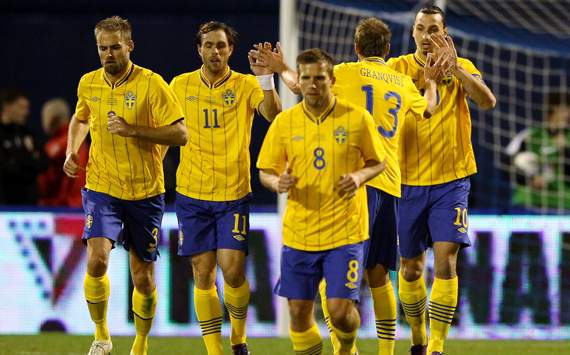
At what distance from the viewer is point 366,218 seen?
7.06 meters

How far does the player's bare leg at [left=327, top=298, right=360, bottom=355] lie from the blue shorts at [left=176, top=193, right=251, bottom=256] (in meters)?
1.24

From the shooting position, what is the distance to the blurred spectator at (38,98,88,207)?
39.9ft

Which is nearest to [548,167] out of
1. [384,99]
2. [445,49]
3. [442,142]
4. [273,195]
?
[273,195]

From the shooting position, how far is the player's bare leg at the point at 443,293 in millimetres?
8062

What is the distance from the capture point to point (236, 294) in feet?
27.0

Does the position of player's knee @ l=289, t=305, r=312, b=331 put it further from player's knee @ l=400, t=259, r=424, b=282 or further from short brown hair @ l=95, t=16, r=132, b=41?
short brown hair @ l=95, t=16, r=132, b=41

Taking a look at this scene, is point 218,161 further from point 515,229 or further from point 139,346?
point 515,229

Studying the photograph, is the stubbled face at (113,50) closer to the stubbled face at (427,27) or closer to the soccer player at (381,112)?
the soccer player at (381,112)

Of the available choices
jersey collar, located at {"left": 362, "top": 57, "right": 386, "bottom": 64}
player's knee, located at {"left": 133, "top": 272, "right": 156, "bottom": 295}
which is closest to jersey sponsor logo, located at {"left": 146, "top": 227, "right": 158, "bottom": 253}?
player's knee, located at {"left": 133, "top": 272, "right": 156, "bottom": 295}

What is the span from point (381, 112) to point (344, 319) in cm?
141

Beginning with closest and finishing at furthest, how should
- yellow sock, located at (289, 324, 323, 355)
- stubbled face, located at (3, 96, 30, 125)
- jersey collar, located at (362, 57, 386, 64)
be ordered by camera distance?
yellow sock, located at (289, 324, 323, 355) < jersey collar, located at (362, 57, 386, 64) < stubbled face, located at (3, 96, 30, 125)

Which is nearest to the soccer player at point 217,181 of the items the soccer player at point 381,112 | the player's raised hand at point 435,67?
the soccer player at point 381,112

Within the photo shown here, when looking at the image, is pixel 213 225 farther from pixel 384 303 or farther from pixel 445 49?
pixel 445 49

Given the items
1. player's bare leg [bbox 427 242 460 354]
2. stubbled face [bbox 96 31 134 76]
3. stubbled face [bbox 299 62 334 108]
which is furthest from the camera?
player's bare leg [bbox 427 242 460 354]
